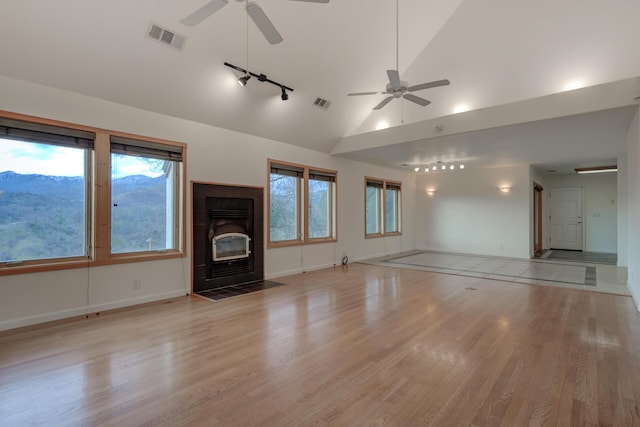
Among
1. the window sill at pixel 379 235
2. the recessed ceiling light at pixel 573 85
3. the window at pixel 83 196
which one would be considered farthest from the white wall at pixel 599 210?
the window at pixel 83 196

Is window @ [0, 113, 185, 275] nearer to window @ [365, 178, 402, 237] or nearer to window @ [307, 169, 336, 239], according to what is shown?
window @ [307, 169, 336, 239]

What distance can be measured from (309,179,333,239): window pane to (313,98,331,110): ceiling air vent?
174cm

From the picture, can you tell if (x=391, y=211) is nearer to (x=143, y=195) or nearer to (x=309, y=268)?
(x=309, y=268)

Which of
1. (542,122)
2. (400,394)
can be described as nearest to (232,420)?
(400,394)

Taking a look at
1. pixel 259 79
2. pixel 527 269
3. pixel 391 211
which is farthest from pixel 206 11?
pixel 391 211

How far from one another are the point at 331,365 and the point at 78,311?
3224 mm

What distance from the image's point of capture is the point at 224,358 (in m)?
2.74

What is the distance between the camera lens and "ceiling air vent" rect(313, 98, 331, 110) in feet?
18.4

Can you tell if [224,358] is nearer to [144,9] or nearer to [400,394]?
[400,394]

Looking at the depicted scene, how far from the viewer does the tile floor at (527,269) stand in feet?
18.1

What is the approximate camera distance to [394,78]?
366 centimetres

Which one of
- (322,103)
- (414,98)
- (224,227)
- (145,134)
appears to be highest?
(322,103)

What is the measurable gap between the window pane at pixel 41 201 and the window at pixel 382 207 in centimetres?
618

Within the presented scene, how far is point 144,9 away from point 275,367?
12.0 ft
